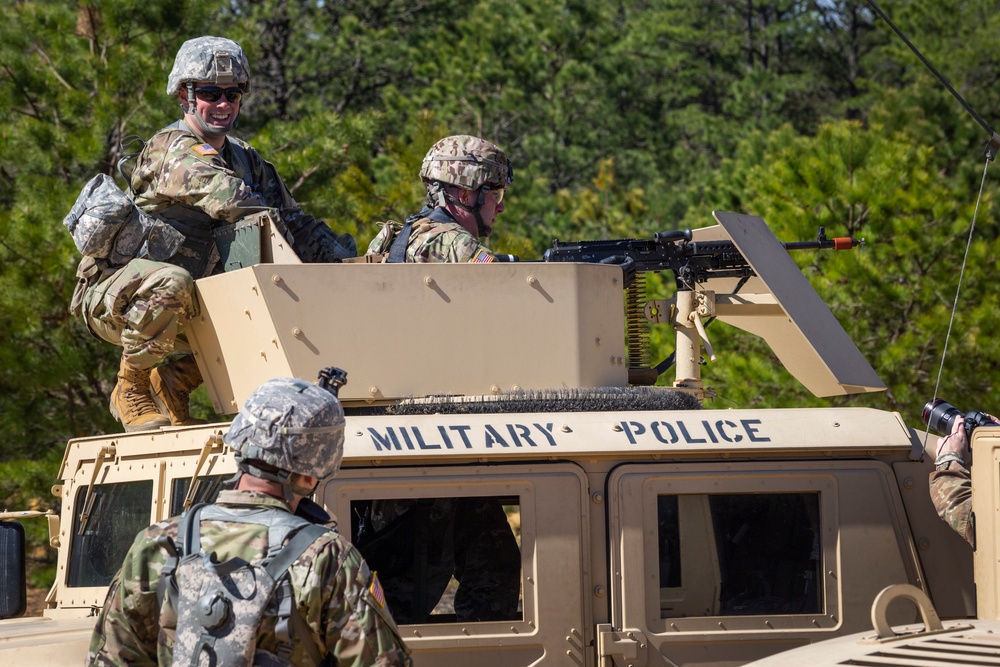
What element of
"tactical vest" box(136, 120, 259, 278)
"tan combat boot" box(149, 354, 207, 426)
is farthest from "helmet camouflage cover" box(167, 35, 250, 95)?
"tan combat boot" box(149, 354, 207, 426)

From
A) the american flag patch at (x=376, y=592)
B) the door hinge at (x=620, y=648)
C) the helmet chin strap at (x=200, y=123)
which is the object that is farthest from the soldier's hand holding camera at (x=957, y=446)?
the helmet chin strap at (x=200, y=123)

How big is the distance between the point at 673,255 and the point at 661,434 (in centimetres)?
136

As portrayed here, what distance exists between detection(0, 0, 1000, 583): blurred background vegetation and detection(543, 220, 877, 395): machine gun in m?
5.63

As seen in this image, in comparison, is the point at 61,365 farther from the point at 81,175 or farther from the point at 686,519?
the point at 686,519

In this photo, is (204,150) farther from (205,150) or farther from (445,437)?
(445,437)

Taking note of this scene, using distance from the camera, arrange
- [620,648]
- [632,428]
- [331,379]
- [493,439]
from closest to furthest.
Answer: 1. [331,379]
2. [620,648]
3. [493,439]
4. [632,428]

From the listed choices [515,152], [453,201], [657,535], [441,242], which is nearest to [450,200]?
[453,201]

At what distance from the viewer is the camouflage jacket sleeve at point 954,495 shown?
4457mm

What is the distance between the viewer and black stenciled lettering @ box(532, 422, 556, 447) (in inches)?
177

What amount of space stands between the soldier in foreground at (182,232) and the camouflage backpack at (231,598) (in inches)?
89.5

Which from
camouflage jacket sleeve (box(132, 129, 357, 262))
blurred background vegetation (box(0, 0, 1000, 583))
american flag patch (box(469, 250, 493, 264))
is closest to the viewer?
american flag patch (box(469, 250, 493, 264))

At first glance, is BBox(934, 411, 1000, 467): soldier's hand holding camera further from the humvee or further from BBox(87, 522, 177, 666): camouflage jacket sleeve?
BBox(87, 522, 177, 666): camouflage jacket sleeve

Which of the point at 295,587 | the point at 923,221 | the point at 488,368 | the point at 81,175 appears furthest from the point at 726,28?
the point at 295,587

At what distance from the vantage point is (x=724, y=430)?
462cm
